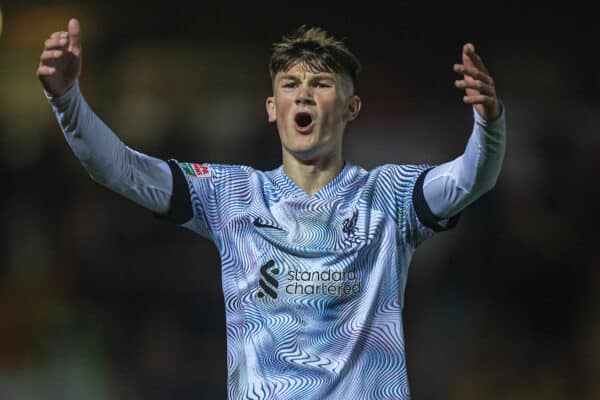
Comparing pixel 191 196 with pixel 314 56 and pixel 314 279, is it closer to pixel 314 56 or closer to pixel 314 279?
pixel 314 279

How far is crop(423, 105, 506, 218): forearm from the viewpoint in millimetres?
2918

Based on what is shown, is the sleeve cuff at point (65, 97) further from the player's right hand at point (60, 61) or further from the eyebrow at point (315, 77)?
the eyebrow at point (315, 77)

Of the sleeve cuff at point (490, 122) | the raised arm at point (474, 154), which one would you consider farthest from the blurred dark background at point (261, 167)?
the sleeve cuff at point (490, 122)

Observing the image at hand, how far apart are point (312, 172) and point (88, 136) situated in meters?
0.76

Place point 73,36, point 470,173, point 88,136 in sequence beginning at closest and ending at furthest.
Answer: point 73,36, point 88,136, point 470,173

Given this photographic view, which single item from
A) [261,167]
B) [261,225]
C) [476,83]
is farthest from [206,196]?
[261,167]

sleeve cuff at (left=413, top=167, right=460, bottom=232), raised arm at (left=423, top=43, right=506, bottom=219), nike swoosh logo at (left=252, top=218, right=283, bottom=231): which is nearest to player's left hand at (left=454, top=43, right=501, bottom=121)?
raised arm at (left=423, top=43, right=506, bottom=219)

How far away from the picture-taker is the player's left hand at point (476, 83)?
2771 millimetres

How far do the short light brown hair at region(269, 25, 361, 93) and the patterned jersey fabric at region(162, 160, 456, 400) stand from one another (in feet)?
1.12

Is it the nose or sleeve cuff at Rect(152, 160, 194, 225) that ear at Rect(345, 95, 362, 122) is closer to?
the nose

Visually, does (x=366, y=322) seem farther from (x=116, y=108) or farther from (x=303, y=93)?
(x=116, y=108)

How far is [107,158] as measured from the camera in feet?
9.68

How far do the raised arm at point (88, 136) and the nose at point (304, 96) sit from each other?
1.57 ft

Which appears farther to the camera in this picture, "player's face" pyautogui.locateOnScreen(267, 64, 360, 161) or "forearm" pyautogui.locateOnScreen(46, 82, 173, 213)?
"player's face" pyautogui.locateOnScreen(267, 64, 360, 161)
